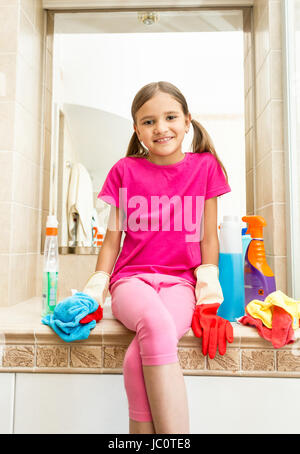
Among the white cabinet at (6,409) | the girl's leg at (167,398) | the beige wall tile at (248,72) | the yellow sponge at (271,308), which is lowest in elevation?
the white cabinet at (6,409)

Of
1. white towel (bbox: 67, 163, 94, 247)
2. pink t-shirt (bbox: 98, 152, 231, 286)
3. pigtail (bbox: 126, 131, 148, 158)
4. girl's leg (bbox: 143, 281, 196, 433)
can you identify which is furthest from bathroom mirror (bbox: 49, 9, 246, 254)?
girl's leg (bbox: 143, 281, 196, 433)

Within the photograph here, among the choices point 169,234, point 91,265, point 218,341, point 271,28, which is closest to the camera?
point 218,341

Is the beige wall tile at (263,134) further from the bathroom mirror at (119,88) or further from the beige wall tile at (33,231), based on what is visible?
the beige wall tile at (33,231)

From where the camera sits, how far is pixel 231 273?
97 centimetres

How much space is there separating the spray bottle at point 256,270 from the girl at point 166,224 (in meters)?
0.11

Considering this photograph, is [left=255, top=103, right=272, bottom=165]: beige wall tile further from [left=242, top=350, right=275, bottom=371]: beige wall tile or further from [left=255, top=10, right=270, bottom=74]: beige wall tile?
[left=242, top=350, right=275, bottom=371]: beige wall tile

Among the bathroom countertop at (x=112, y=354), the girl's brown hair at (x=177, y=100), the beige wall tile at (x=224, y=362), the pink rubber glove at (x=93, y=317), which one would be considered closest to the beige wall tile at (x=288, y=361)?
the bathroom countertop at (x=112, y=354)

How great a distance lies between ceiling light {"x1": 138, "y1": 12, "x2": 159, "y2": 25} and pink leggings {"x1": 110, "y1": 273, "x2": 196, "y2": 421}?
3.52 ft

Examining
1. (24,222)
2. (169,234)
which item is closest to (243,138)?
(169,234)

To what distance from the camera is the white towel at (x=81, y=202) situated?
1377mm

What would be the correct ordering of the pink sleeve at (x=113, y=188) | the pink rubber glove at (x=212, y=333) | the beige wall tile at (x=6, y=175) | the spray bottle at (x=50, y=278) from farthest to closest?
the beige wall tile at (x=6, y=175)
the pink sleeve at (x=113, y=188)
the spray bottle at (x=50, y=278)
the pink rubber glove at (x=212, y=333)

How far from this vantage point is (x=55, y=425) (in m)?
0.84

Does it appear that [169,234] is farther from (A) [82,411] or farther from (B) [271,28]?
(B) [271,28]

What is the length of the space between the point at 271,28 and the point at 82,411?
1.31 metres
